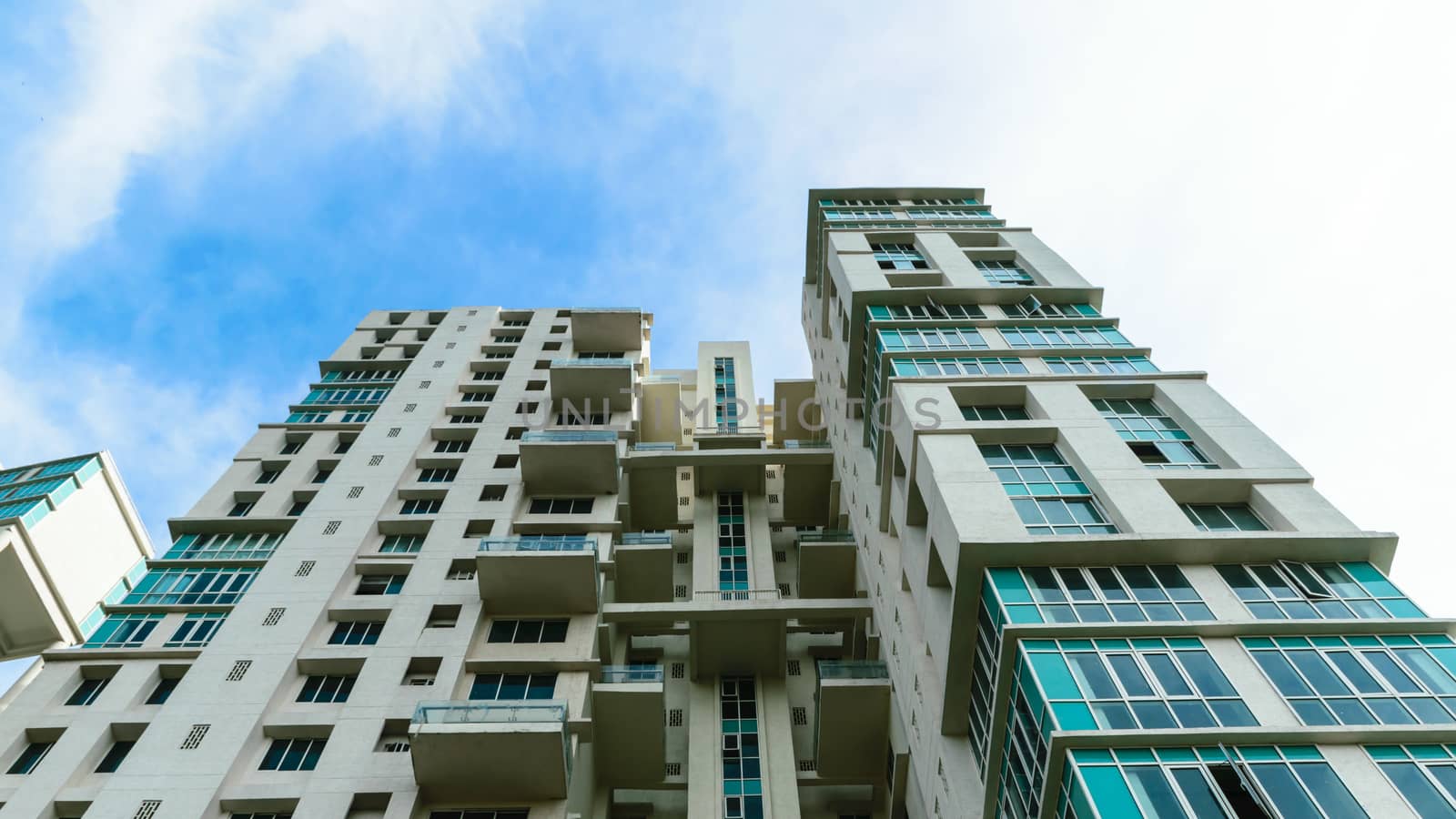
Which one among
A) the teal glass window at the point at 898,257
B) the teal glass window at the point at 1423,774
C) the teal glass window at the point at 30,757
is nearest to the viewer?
the teal glass window at the point at 1423,774

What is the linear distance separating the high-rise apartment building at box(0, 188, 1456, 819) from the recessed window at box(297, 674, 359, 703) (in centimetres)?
12

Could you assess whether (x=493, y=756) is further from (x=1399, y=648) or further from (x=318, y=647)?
(x=1399, y=648)

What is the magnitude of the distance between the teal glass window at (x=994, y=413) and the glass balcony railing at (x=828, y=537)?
36.2ft

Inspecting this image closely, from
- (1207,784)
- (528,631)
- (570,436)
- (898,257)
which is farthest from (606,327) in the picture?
(1207,784)

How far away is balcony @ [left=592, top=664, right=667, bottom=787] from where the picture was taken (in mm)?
28203

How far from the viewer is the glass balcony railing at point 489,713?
22781mm

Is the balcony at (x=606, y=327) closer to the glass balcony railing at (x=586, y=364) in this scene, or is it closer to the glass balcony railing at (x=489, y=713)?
the glass balcony railing at (x=586, y=364)

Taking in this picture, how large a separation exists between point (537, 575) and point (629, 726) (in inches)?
253

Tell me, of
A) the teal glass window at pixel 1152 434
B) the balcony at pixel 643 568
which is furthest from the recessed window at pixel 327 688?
the teal glass window at pixel 1152 434

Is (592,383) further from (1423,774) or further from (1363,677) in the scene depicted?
(1423,774)

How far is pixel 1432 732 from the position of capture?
15.6 m

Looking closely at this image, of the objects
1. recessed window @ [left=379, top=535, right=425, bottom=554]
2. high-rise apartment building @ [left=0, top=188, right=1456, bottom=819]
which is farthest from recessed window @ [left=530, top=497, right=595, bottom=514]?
recessed window @ [left=379, top=535, right=425, bottom=554]

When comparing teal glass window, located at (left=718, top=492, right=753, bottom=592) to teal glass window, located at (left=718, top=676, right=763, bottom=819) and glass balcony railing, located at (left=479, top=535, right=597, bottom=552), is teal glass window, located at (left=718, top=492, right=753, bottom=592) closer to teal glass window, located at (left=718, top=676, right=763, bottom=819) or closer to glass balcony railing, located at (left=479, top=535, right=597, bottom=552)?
teal glass window, located at (left=718, top=676, right=763, bottom=819)

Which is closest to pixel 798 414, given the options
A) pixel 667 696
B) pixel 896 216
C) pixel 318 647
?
pixel 896 216
